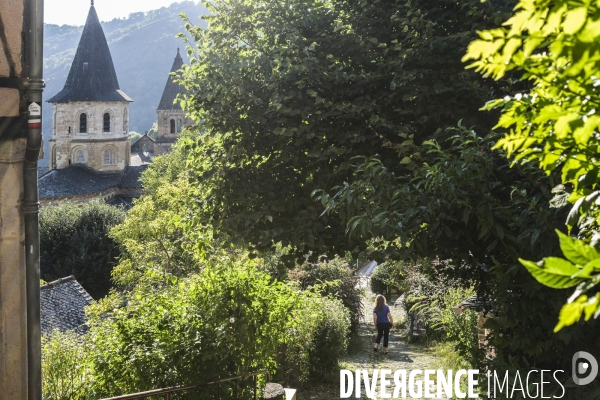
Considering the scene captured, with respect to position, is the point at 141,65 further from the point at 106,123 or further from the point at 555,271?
the point at 555,271

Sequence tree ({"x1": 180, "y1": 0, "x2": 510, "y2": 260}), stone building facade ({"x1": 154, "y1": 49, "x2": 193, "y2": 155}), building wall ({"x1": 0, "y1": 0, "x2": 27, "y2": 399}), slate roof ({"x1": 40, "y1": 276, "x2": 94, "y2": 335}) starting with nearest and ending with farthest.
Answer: building wall ({"x1": 0, "y1": 0, "x2": 27, "y2": 399})
tree ({"x1": 180, "y1": 0, "x2": 510, "y2": 260})
slate roof ({"x1": 40, "y1": 276, "x2": 94, "y2": 335})
stone building facade ({"x1": 154, "y1": 49, "x2": 193, "y2": 155})

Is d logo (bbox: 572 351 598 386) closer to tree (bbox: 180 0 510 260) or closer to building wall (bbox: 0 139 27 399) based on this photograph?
tree (bbox: 180 0 510 260)

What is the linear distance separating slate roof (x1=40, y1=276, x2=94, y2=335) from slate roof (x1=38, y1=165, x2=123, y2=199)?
34.0m

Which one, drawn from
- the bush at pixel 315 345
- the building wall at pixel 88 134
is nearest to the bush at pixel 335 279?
the bush at pixel 315 345

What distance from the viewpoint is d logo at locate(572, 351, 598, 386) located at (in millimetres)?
5475

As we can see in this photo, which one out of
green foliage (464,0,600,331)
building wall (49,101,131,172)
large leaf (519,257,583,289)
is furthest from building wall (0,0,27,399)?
building wall (49,101,131,172)

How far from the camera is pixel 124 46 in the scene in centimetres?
19312

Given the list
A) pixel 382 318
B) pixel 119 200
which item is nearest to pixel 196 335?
pixel 382 318

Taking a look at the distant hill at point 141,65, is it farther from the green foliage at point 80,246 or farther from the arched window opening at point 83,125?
the green foliage at point 80,246

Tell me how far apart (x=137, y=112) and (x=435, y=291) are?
153 metres

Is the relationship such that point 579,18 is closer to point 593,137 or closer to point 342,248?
point 593,137

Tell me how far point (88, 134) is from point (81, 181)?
5.42m

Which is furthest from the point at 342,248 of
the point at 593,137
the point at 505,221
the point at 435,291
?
the point at 435,291

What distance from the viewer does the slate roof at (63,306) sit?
61.6 feet
